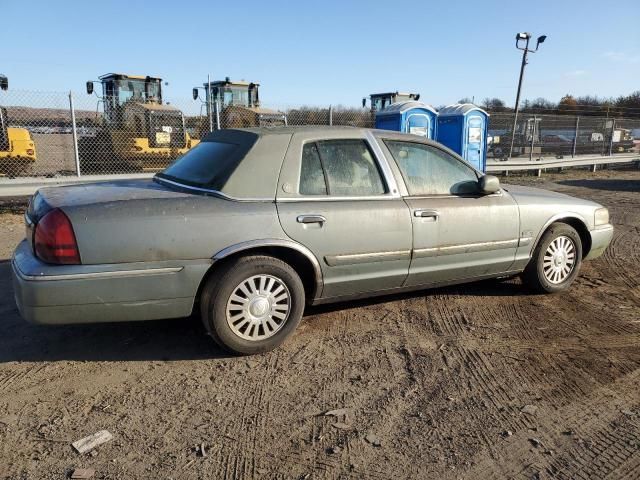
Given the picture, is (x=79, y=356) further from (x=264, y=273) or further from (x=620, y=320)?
(x=620, y=320)

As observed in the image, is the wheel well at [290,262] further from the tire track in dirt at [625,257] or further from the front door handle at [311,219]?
the tire track in dirt at [625,257]

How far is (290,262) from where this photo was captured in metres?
3.71

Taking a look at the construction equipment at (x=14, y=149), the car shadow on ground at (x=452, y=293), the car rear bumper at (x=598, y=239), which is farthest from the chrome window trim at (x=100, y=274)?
the construction equipment at (x=14, y=149)

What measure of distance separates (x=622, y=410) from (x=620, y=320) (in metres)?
1.60

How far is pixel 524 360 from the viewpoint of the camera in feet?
11.6

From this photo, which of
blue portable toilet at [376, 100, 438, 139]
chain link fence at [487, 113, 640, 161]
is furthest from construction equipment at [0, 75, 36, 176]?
chain link fence at [487, 113, 640, 161]

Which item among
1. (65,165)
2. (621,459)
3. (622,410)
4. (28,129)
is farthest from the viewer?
(65,165)

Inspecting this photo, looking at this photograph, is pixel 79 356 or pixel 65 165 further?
pixel 65 165

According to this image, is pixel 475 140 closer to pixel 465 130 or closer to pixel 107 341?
pixel 465 130

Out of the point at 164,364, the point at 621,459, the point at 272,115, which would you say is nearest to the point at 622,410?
the point at 621,459

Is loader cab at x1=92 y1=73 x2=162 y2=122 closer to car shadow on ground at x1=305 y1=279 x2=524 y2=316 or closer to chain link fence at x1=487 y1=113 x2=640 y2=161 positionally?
chain link fence at x1=487 y1=113 x2=640 y2=161

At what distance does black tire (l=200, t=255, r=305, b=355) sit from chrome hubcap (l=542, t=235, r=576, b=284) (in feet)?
8.47

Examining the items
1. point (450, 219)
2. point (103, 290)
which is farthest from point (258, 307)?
point (450, 219)

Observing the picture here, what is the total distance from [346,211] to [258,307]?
3.11ft
